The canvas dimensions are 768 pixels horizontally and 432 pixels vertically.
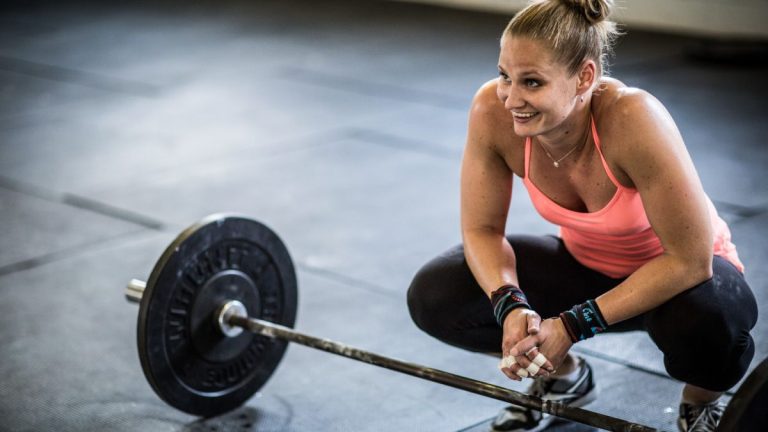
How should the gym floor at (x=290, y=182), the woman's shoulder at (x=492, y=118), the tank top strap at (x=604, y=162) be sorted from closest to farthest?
1. the tank top strap at (x=604, y=162)
2. the woman's shoulder at (x=492, y=118)
3. the gym floor at (x=290, y=182)

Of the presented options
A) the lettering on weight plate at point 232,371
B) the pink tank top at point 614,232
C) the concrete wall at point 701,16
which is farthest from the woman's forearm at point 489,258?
the concrete wall at point 701,16

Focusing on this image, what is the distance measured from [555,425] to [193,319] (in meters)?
0.81

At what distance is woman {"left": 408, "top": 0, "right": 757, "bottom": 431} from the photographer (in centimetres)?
169

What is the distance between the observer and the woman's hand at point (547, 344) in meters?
1.71

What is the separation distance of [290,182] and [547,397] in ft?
7.00

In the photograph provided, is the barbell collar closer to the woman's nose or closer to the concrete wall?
the woman's nose

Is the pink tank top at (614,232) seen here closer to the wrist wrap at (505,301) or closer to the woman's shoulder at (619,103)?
the woman's shoulder at (619,103)

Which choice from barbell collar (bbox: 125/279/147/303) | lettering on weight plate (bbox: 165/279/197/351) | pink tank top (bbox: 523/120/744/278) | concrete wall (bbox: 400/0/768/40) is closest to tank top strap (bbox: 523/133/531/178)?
pink tank top (bbox: 523/120/744/278)

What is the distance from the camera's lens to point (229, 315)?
219 cm

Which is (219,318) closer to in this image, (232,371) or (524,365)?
(232,371)

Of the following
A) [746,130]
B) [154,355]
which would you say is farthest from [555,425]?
[746,130]

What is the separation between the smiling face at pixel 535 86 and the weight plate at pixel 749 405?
0.54 meters

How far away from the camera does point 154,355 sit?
207cm

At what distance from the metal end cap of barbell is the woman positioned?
1.35 ft
